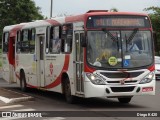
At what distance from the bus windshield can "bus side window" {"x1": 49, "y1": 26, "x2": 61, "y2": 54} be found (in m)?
2.76

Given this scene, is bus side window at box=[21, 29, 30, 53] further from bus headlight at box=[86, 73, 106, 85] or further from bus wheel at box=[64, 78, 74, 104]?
bus headlight at box=[86, 73, 106, 85]

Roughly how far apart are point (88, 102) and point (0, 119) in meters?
5.48

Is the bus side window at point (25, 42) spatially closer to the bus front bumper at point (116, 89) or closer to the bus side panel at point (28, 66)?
the bus side panel at point (28, 66)

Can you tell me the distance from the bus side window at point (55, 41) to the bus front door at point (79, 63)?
6.11 feet

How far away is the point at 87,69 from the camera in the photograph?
15.6 meters

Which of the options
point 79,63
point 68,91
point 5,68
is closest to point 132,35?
point 79,63

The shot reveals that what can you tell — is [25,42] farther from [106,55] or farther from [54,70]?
[106,55]

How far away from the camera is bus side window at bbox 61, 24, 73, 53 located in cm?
1715

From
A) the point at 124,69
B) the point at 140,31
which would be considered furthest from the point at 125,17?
the point at 124,69

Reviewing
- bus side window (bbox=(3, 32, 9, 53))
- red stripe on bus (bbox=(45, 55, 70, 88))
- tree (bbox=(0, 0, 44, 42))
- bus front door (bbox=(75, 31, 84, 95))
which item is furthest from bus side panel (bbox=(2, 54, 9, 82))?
tree (bbox=(0, 0, 44, 42))

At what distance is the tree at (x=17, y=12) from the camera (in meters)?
66.9

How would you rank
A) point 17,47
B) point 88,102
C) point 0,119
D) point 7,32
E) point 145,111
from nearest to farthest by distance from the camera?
point 0,119
point 145,111
point 88,102
point 17,47
point 7,32

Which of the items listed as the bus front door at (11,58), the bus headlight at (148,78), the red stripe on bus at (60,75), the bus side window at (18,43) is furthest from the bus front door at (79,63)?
the bus front door at (11,58)

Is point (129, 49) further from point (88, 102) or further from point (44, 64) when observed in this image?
point (44, 64)
